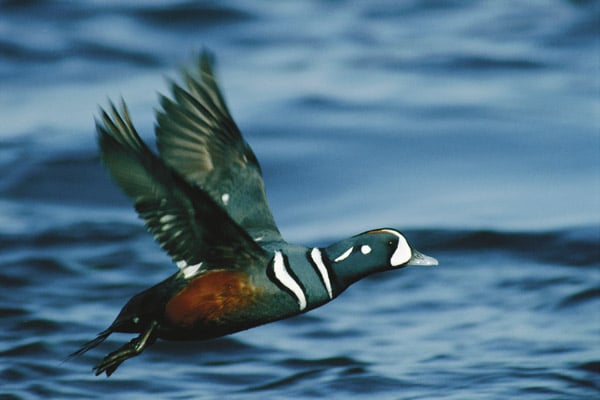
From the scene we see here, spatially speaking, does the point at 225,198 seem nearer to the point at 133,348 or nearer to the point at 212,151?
the point at 212,151

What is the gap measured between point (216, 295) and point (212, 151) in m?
0.95

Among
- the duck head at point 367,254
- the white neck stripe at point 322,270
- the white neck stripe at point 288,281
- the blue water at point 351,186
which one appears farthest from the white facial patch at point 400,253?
the blue water at point 351,186

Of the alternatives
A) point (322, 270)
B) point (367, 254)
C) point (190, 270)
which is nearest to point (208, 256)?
point (190, 270)

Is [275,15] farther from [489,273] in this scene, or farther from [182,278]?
[182,278]

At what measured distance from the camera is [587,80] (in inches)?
579

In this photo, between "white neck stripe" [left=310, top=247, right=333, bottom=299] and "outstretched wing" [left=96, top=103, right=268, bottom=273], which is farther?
"white neck stripe" [left=310, top=247, right=333, bottom=299]

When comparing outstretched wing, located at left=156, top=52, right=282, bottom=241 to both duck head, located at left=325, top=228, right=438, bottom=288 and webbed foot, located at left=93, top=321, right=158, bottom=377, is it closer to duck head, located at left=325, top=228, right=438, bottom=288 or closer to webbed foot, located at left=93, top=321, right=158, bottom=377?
duck head, located at left=325, top=228, right=438, bottom=288

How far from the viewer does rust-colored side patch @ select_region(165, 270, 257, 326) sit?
6117 mm

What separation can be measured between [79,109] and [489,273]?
5.32 metres

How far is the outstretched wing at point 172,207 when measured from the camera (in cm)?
555

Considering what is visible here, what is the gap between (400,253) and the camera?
20.6 ft

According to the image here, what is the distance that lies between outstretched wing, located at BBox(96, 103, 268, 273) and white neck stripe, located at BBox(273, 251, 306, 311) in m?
0.07

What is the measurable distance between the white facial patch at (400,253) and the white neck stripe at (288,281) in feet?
1.54

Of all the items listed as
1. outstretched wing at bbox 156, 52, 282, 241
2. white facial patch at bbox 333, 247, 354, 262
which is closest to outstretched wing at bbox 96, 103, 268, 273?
white facial patch at bbox 333, 247, 354, 262
